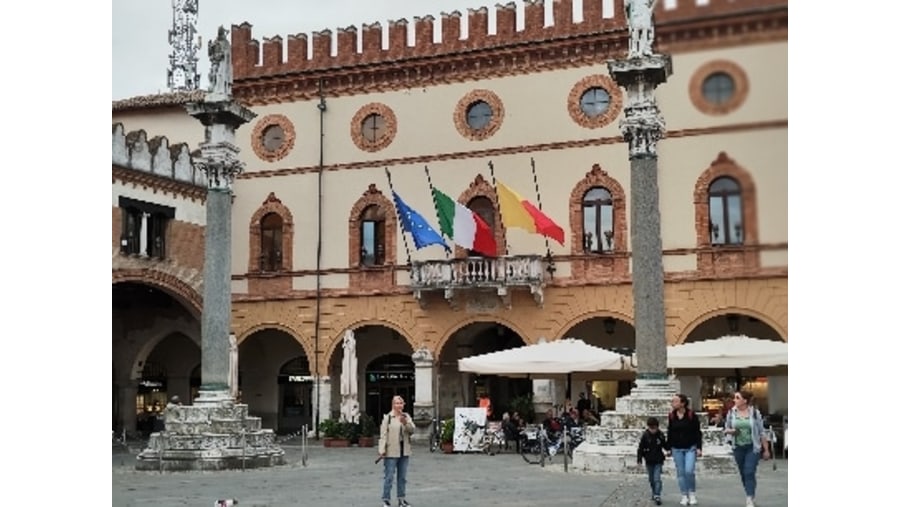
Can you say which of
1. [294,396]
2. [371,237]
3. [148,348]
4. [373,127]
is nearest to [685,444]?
[371,237]

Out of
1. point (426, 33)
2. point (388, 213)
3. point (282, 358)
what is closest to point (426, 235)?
point (388, 213)

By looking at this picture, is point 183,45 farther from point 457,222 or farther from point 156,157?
point 156,157

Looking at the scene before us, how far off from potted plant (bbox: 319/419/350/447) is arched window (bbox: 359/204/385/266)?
13.7 feet

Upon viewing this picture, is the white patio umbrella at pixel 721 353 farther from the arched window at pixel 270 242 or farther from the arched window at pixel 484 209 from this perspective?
the arched window at pixel 270 242

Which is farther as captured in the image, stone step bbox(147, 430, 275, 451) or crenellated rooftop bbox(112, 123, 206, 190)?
crenellated rooftop bbox(112, 123, 206, 190)

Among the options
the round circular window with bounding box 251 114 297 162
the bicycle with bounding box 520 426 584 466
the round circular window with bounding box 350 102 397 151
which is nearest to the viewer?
the bicycle with bounding box 520 426 584 466

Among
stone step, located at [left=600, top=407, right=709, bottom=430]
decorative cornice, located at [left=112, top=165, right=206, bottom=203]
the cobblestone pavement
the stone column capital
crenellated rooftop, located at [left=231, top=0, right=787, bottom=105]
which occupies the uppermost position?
crenellated rooftop, located at [left=231, top=0, right=787, bottom=105]

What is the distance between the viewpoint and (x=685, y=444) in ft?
33.8

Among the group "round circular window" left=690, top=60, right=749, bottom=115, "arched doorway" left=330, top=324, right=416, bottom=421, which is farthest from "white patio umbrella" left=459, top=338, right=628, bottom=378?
"round circular window" left=690, top=60, right=749, bottom=115

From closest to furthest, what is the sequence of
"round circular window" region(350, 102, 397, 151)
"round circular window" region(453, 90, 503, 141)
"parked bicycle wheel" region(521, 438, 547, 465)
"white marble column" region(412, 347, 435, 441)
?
1. "parked bicycle wheel" region(521, 438, 547, 465)
2. "white marble column" region(412, 347, 435, 441)
3. "round circular window" region(453, 90, 503, 141)
4. "round circular window" region(350, 102, 397, 151)

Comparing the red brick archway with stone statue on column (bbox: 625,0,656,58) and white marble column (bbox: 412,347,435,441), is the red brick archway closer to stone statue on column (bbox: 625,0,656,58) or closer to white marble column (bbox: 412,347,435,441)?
white marble column (bbox: 412,347,435,441)

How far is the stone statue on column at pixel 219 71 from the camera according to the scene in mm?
14461

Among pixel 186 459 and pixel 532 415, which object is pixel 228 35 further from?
pixel 532 415

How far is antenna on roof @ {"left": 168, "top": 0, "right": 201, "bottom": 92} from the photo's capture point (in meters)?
11.2
